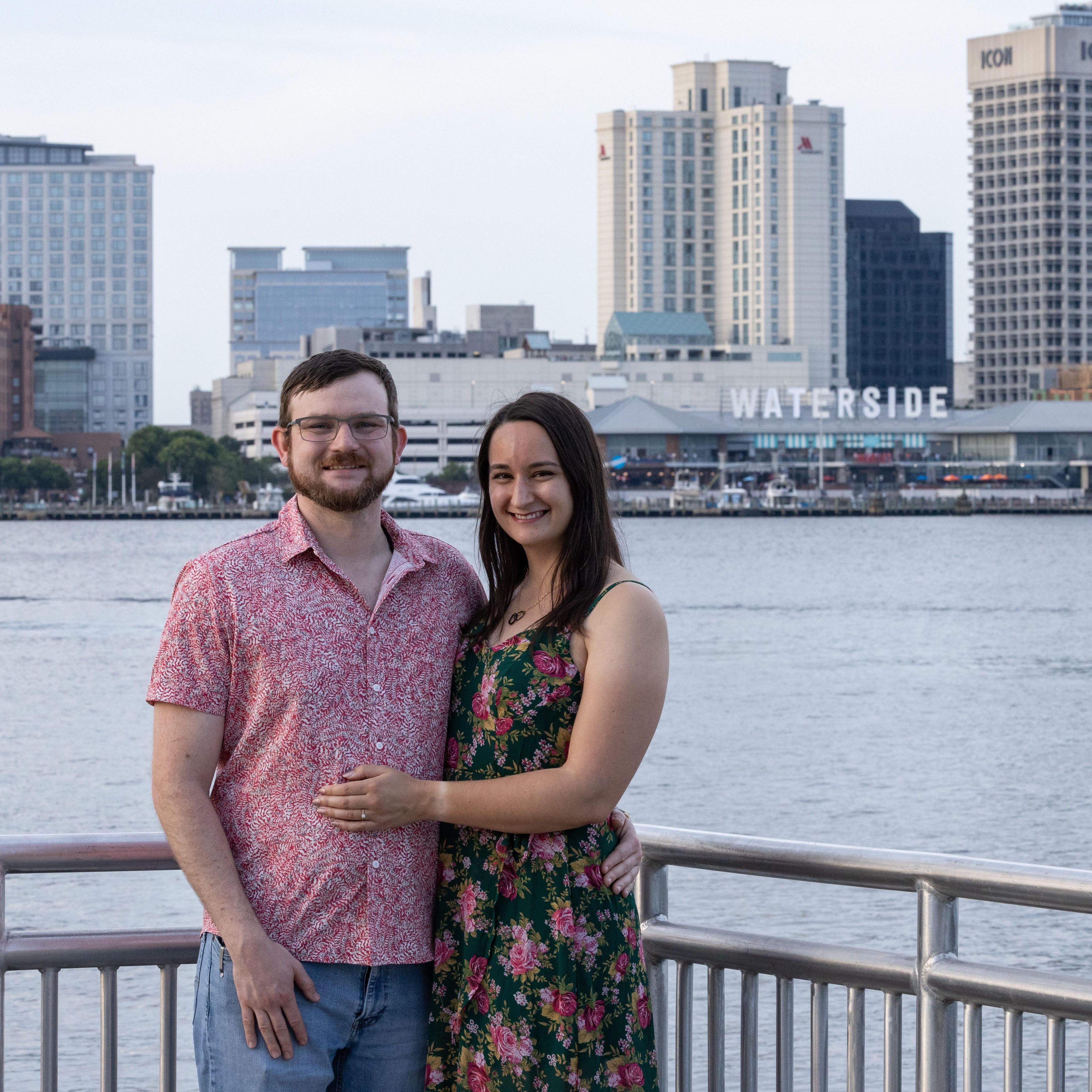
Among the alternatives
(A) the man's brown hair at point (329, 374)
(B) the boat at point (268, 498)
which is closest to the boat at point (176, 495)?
(B) the boat at point (268, 498)

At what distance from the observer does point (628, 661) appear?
3225 mm

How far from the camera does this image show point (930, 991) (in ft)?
11.1

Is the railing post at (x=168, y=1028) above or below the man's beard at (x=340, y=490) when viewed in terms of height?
below

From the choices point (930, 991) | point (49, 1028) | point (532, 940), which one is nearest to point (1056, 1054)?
point (930, 991)

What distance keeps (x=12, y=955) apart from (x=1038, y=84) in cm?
20034

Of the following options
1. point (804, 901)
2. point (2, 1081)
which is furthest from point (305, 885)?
point (804, 901)

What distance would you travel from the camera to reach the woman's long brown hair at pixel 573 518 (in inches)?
131

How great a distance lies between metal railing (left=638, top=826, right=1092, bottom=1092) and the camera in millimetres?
3268

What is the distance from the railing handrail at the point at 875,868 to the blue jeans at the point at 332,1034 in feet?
2.01

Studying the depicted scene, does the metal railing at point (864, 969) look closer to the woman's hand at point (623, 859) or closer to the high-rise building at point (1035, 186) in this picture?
the woman's hand at point (623, 859)

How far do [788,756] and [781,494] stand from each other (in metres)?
122

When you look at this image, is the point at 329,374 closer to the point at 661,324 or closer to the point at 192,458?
the point at 192,458

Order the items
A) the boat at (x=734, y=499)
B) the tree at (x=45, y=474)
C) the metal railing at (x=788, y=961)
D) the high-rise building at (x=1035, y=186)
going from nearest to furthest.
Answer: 1. the metal railing at (x=788, y=961)
2. the boat at (x=734, y=499)
3. the tree at (x=45, y=474)
4. the high-rise building at (x=1035, y=186)

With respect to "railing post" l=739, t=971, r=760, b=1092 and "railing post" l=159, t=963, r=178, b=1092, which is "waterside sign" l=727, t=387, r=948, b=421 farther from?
"railing post" l=159, t=963, r=178, b=1092
